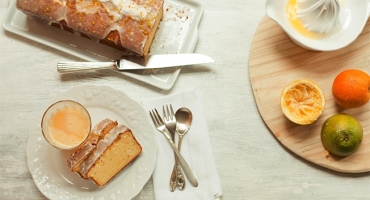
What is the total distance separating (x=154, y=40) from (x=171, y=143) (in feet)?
1.08

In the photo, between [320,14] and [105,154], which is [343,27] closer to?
[320,14]

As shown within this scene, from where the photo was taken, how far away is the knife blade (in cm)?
122

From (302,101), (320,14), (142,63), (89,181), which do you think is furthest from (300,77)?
(89,181)

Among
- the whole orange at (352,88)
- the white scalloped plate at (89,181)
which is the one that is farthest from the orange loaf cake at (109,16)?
the whole orange at (352,88)

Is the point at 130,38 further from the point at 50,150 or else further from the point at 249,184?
the point at 249,184

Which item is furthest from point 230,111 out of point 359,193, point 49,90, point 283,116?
point 49,90

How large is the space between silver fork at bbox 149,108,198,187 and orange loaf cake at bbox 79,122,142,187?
9cm

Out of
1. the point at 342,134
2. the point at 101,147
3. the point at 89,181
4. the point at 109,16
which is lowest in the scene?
the point at 89,181

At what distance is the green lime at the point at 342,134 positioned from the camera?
1117mm

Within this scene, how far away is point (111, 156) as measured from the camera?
1.15 meters

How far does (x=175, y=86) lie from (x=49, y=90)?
39 centimetres

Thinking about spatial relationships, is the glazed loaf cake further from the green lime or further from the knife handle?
the green lime

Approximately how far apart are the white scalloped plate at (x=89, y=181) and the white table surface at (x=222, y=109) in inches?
2.6

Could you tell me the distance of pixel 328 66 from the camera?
1235 mm
